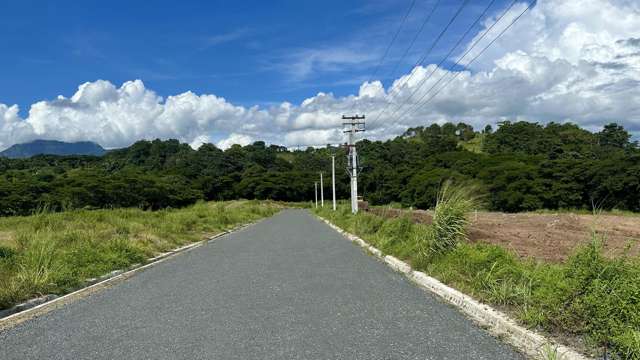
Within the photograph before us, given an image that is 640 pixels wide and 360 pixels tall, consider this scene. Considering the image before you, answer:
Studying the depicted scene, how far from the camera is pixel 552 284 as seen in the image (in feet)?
22.8

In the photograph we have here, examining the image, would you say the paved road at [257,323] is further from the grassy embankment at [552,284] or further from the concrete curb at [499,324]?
the grassy embankment at [552,284]

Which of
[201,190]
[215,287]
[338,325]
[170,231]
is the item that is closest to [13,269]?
[215,287]

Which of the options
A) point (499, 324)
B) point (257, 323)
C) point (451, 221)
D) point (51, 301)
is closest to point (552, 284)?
point (499, 324)

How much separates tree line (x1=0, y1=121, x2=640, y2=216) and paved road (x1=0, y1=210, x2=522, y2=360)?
667 inches

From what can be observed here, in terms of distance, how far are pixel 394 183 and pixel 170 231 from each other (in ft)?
293

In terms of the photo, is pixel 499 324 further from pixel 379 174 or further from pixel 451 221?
pixel 379 174

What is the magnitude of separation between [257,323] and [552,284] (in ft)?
12.9

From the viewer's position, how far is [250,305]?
850cm

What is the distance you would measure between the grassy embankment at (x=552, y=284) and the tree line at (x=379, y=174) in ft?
50.4

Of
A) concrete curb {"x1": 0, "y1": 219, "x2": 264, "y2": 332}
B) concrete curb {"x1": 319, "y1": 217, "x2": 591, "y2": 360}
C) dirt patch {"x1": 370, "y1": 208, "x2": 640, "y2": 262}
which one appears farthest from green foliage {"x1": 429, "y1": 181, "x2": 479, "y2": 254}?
concrete curb {"x1": 0, "y1": 219, "x2": 264, "y2": 332}

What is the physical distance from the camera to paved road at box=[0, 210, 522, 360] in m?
5.89

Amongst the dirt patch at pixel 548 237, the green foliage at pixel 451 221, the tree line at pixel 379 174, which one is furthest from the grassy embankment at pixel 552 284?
the tree line at pixel 379 174

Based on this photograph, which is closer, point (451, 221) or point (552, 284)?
point (552, 284)

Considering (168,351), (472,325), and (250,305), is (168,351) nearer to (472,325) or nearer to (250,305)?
(250,305)
